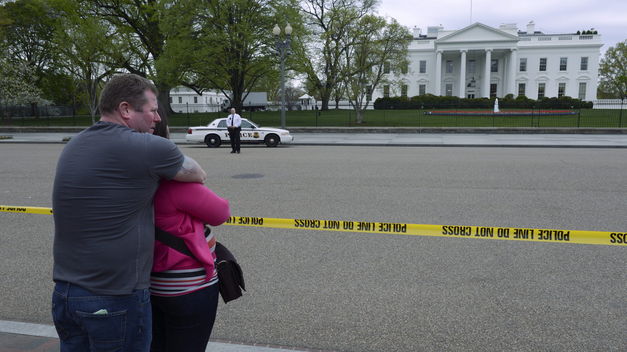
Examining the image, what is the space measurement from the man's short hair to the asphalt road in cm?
221

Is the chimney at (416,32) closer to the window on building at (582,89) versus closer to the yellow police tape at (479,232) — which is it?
the window on building at (582,89)

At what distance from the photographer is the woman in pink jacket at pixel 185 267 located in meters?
2.12

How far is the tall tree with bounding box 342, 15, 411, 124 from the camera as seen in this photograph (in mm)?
31188

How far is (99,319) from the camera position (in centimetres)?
192

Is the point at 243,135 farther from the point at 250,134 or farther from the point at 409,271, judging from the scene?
the point at 409,271

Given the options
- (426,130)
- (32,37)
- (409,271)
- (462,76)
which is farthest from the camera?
(462,76)

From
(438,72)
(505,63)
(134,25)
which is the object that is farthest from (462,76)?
(134,25)

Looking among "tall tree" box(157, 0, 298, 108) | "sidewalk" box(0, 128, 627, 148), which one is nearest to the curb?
"sidewalk" box(0, 128, 627, 148)

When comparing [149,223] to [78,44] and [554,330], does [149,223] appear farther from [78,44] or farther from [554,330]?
[78,44]

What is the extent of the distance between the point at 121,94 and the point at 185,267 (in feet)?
2.69

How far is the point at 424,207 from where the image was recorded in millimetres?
7906

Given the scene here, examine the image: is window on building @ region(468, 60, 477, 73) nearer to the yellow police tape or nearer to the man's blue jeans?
the yellow police tape

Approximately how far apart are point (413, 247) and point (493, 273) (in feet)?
3.62

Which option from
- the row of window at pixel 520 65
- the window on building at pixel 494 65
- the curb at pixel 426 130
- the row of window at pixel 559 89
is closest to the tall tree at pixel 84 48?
the curb at pixel 426 130
